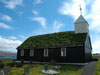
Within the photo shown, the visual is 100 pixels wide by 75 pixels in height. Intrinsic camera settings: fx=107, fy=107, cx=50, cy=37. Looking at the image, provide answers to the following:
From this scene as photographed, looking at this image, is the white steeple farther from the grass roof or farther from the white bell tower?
the grass roof

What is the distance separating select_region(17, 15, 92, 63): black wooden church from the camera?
22516 millimetres

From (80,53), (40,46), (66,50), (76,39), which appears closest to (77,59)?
(80,53)

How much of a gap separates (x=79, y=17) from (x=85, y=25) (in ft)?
9.60

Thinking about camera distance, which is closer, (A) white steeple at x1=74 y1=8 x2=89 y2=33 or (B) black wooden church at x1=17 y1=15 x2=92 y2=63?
(B) black wooden church at x1=17 y1=15 x2=92 y2=63

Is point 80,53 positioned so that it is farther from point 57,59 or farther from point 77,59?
point 57,59

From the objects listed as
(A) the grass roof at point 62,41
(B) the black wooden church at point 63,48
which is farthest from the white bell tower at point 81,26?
(A) the grass roof at point 62,41

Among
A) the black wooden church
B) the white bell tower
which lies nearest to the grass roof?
the black wooden church

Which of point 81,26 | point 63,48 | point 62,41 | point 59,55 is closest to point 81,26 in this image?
point 81,26

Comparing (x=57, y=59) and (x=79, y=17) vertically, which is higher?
(x=79, y=17)

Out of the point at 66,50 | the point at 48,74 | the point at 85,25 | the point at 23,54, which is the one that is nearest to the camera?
the point at 48,74

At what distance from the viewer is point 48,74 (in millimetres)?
13992

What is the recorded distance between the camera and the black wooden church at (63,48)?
73.9 feet

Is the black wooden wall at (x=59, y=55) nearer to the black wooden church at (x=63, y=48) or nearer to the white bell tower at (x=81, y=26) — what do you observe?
the black wooden church at (x=63, y=48)

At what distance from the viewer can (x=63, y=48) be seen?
24.2 meters
